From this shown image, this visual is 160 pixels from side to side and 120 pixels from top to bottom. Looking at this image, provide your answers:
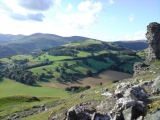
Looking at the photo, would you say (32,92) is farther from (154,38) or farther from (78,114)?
(78,114)

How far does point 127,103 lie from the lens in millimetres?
25000

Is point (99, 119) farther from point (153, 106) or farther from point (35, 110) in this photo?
point (35, 110)

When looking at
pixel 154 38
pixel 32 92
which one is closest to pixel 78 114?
pixel 154 38

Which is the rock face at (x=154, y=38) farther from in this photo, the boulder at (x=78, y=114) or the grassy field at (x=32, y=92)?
the grassy field at (x=32, y=92)

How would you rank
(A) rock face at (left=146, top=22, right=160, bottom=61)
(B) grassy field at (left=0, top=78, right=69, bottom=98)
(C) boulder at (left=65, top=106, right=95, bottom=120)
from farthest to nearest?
(B) grassy field at (left=0, top=78, right=69, bottom=98), (A) rock face at (left=146, top=22, right=160, bottom=61), (C) boulder at (left=65, top=106, right=95, bottom=120)

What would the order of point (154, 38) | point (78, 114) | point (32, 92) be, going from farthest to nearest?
point (32, 92) < point (154, 38) < point (78, 114)

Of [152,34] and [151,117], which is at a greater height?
[152,34]

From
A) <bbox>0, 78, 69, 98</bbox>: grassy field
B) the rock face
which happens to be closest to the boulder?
the rock face

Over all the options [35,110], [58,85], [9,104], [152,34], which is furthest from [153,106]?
[58,85]

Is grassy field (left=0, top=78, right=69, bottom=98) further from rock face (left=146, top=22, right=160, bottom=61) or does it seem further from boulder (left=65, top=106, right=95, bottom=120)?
boulder (left=65, top=106, right=95, bottom=120)

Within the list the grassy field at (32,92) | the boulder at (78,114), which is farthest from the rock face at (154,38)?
the grassy field at (32,92)

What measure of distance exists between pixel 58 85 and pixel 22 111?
12713 centimetres

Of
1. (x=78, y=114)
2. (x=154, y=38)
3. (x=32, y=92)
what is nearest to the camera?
(x=78, y=114)

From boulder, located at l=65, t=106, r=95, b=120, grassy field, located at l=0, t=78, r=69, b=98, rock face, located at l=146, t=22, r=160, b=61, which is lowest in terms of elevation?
grassy field, located at l=0, t=78, r=69, b=98
